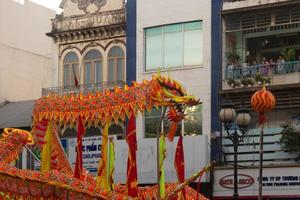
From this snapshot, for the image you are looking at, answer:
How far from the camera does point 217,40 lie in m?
28.7

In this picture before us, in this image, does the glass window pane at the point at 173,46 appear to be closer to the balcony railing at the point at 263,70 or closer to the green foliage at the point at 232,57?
the green foliage at the point at 232,57

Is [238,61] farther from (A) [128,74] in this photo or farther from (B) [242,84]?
(A) [128,74]

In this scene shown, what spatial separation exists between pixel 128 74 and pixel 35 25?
43.3ft

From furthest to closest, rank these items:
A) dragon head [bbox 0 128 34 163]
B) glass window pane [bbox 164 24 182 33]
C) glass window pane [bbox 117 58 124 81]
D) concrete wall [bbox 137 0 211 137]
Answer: glass window pane [bbox 117 58 124 81] < glass window pane [bbox 164 24 182 33] < concrete wall [bbox 137 0 211 137] < dragon head [bbox 0 128 34 163]

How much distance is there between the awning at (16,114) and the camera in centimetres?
3430

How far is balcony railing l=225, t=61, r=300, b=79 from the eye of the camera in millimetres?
26703

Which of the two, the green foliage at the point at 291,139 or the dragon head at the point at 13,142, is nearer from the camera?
the dragon head at the point at 13,142

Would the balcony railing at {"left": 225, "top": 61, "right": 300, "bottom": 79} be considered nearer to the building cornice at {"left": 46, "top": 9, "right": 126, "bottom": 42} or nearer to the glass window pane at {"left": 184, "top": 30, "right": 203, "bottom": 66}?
the glass window pane at {"left": 184, "top": 30, "right": 203, "bottom": 66}

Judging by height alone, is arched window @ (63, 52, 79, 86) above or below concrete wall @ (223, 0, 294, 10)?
below

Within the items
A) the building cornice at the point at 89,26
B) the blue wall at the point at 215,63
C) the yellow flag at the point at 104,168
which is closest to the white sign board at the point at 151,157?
the blue wall at the point at 215,63

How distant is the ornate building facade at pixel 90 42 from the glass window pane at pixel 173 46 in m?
2.40

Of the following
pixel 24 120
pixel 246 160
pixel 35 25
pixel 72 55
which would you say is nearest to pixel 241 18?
pixel 246 160

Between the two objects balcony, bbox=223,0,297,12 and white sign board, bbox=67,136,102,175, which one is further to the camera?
white sign board, bbox=67,136,102,175

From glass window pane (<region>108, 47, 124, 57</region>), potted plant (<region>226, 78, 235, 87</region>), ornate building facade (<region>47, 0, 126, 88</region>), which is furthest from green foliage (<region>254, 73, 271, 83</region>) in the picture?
glass window pane (<region>108, 47, 124, 57</region>)
